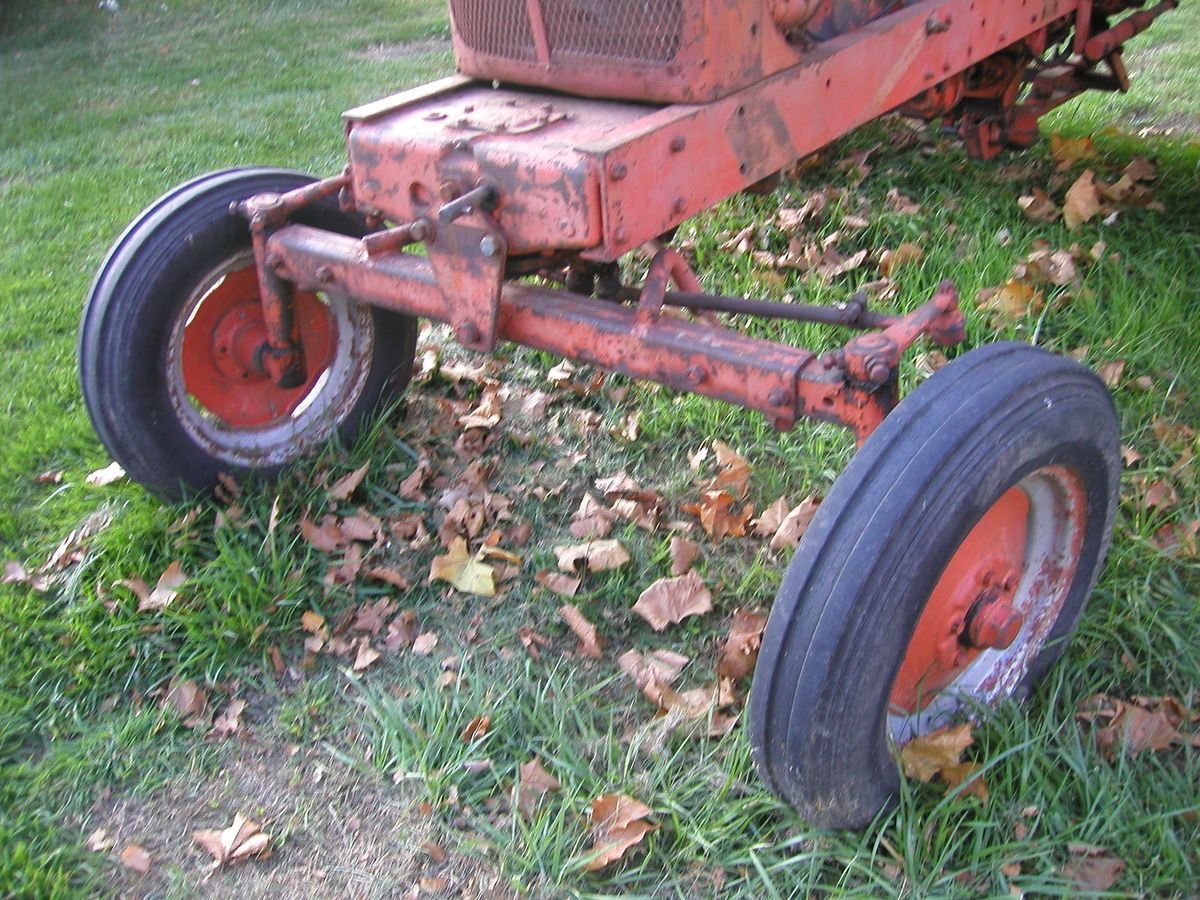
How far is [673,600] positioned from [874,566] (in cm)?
104

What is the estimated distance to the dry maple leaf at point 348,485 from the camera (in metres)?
3.34

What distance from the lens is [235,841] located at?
2.43 metres

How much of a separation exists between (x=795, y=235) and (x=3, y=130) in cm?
530

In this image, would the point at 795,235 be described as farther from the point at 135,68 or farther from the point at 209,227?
the point at 135,68

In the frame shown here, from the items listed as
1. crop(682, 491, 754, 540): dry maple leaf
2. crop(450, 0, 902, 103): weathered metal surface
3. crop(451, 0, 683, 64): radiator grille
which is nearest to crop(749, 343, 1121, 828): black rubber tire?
crop(450, 0, 902, 103): weathered metal surface

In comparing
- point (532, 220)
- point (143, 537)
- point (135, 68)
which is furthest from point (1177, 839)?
point (135, 68)

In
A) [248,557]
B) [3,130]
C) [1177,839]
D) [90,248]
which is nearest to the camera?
[1177,839]

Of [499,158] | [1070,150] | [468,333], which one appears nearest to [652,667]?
[468,333]

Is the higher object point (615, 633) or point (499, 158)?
point (499, 158)

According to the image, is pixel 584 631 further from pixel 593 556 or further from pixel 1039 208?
pixel 1039 208

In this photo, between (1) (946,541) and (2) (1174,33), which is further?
(2) (1174,33)

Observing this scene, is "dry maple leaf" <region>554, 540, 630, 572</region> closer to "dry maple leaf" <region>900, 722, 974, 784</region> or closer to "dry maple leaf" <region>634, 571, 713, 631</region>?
"dry maple leaf" <region>634, 571, 713, 631</region>

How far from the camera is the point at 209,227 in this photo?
10.1ft

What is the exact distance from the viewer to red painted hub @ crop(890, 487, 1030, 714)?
2320mm
